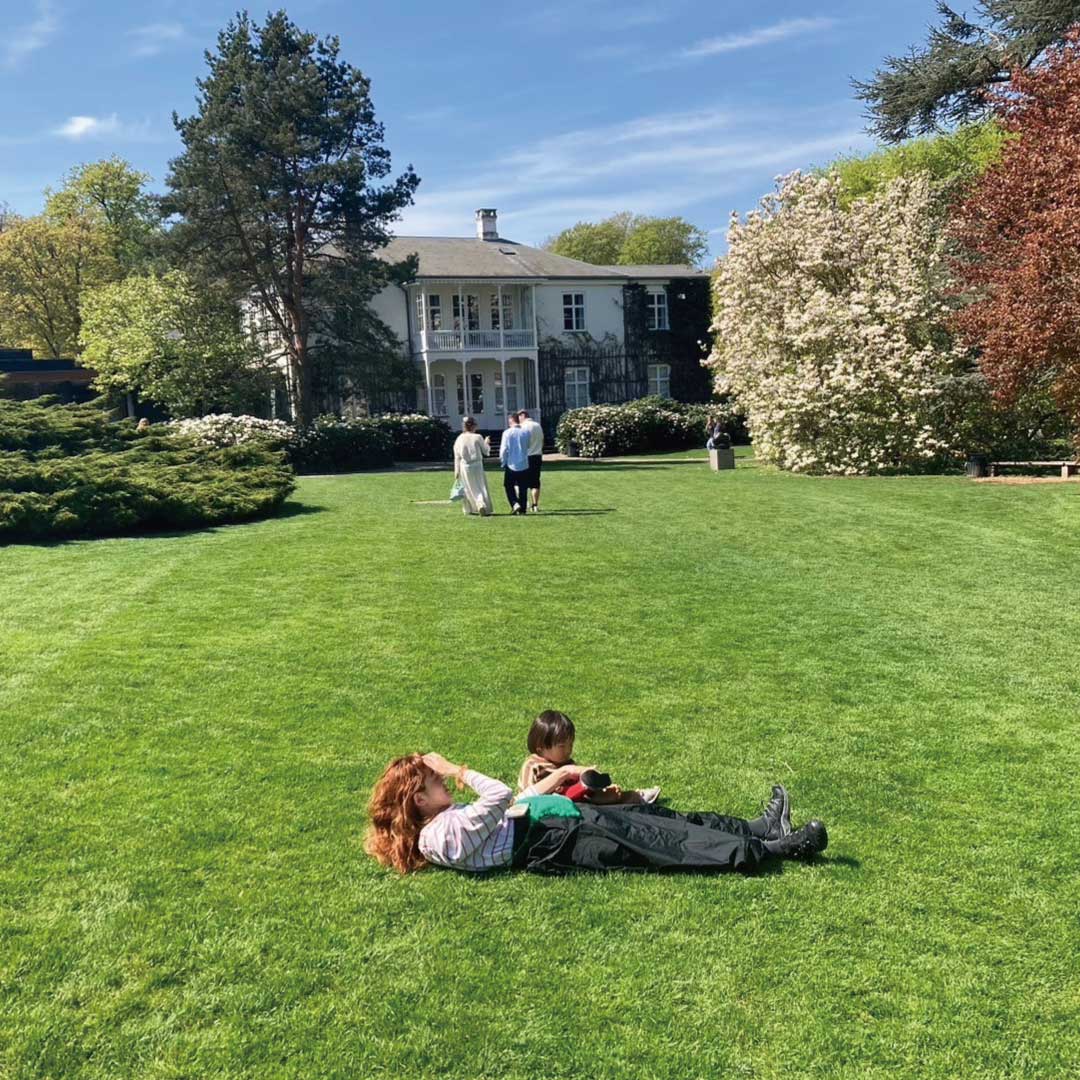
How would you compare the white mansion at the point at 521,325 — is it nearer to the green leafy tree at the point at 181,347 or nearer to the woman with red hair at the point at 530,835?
the green leafy tree at the point at 181,347

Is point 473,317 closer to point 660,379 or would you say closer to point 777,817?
point 660,379

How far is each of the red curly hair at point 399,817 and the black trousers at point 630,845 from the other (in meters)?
0.44

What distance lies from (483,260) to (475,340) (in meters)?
4.03

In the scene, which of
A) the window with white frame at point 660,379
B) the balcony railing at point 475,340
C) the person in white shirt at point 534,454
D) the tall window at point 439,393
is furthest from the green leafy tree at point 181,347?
the person in white shirt at point 534,454

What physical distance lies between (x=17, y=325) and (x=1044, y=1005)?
5724 centimetres

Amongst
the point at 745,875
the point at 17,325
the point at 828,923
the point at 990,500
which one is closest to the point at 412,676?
the point at 745,875

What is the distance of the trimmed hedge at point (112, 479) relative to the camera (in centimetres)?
1289

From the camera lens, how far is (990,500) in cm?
1622

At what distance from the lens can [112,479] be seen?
1350cm

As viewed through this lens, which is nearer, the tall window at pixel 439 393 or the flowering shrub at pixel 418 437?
the flowering shrub at pixel 418 437

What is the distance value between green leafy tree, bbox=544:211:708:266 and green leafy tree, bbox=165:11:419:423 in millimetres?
41734

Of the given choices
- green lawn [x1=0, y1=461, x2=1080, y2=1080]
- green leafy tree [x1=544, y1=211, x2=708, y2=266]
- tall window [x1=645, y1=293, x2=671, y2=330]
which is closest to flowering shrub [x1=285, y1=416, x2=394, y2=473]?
green lawn [x1=0, y1=461, x2=1080, y2=1080]

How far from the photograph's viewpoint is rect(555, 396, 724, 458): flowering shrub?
32688 mm

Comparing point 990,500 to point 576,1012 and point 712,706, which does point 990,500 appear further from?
point 576,1012
